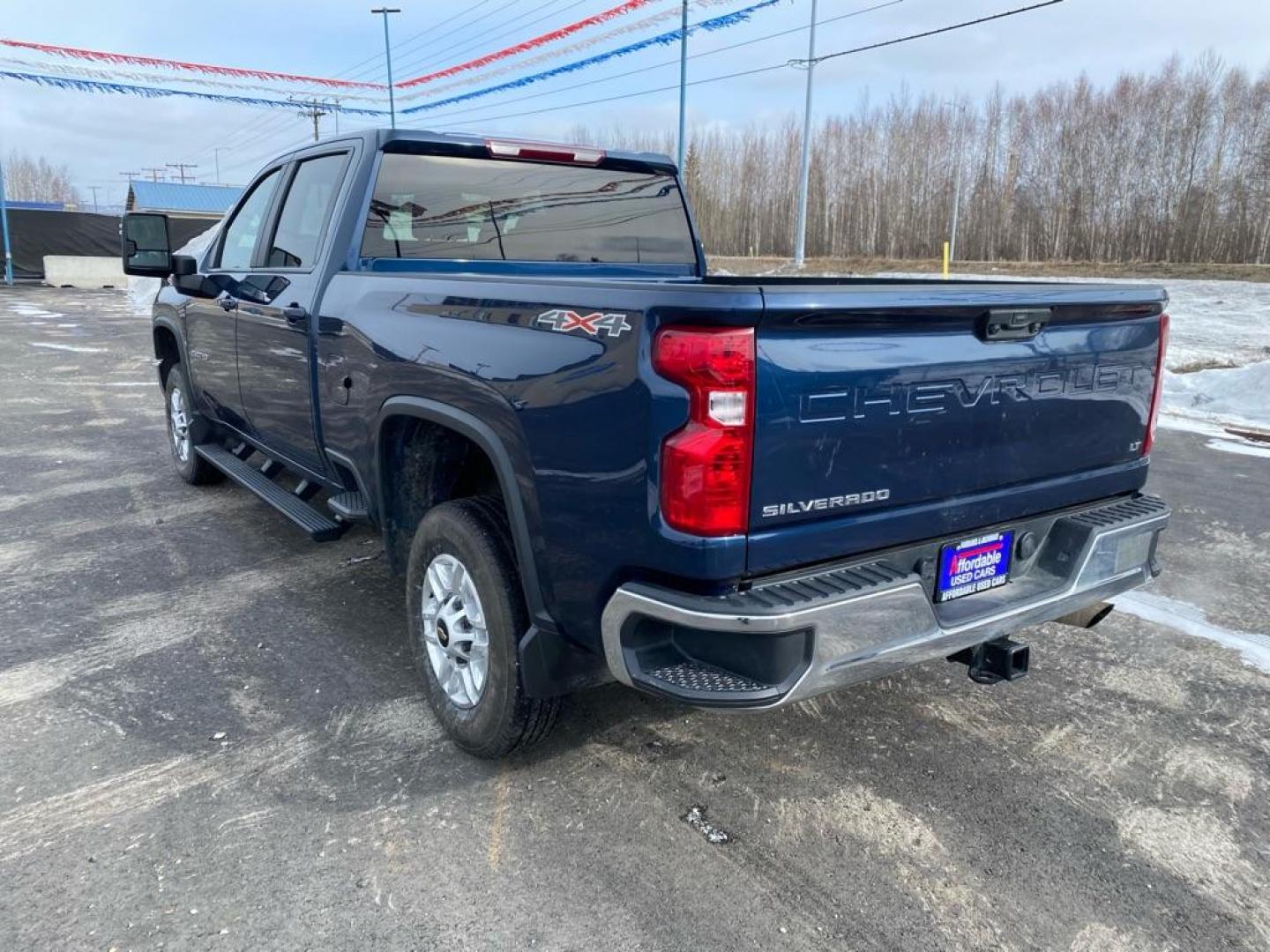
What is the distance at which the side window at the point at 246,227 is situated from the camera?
4.81 meters

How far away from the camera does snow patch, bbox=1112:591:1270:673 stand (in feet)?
12.7

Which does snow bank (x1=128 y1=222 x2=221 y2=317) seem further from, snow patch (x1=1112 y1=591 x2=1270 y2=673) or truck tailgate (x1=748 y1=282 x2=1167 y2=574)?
truck tailgate (x1=748 y1=282 x2=1167 y2=574)

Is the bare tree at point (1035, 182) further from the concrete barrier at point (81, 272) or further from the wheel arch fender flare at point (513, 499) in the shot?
the wheel arch fender flare at point (513, 499)

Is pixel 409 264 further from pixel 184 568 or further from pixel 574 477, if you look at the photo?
pixel 184 568

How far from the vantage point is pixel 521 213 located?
4137mm

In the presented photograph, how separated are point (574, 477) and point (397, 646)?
1.90 metres

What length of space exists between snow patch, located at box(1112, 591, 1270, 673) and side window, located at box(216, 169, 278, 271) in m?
4.52

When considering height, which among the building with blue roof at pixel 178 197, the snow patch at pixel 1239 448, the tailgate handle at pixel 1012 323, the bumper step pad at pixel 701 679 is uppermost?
the building with blue roof at pixel 178 197

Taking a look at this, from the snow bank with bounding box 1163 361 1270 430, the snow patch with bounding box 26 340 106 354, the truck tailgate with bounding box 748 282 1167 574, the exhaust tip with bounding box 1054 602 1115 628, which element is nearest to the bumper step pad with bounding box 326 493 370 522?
the truck tailgate with bounding box 748 282 1167 574

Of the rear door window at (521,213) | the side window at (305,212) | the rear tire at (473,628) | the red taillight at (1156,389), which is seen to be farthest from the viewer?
the side window at (305,212)

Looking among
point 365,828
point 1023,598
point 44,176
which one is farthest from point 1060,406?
point 44,176

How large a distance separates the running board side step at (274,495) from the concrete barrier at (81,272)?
27.9 metres

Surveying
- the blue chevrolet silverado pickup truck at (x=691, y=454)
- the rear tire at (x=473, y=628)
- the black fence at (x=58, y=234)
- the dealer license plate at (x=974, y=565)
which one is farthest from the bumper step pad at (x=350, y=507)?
the black fence at (x=58, y=234)

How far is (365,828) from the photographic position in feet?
8.84
